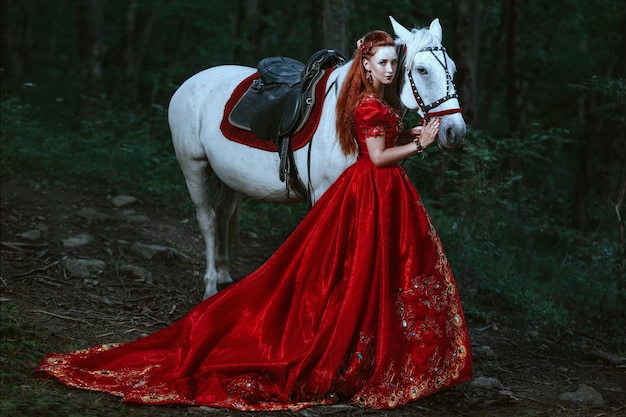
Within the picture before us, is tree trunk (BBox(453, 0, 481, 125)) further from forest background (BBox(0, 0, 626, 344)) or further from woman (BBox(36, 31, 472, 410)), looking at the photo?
woman (BBox(36, 31, 472, 410))

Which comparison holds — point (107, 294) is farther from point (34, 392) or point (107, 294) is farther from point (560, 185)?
point (560, 185)

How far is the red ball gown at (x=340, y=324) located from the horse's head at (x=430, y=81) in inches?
8.1

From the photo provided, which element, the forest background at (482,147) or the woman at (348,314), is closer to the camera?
the woman at (348,314)

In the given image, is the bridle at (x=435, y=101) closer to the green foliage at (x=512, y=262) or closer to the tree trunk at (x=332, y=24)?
the green foliage at (x=512, y=262)

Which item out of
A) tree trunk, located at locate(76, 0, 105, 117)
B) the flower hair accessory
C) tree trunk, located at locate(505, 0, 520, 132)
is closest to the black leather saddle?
the flower hair accessory

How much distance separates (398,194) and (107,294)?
2.87m

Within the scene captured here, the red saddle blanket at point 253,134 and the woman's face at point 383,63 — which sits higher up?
the woman's face at point 383,63

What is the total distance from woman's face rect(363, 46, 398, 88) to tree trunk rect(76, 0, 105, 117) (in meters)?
8.35

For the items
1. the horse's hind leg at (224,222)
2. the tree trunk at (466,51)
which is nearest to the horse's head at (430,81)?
the horse's hind leg at (224,222)

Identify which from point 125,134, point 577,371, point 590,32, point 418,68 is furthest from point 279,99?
point 590,32

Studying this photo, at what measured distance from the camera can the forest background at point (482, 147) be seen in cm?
667

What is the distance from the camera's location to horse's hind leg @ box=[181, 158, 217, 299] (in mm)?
5574

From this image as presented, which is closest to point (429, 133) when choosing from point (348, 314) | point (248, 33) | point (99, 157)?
point (348, 314)

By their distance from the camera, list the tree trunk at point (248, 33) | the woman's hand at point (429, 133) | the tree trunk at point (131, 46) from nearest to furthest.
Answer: the woman's hand at point (429, 133) < the tree trunk at point (248, 33) < the tree trunk at point (131, 46)
